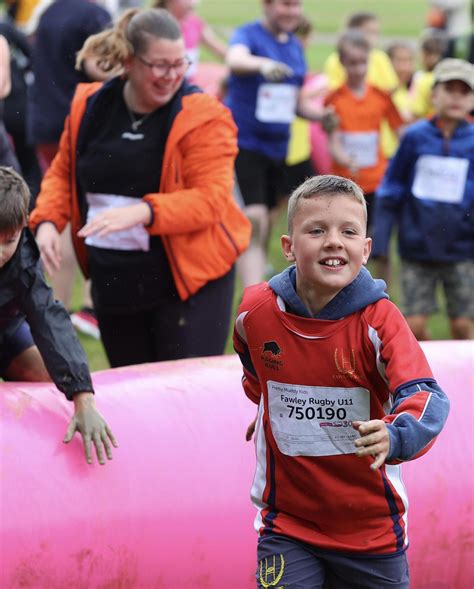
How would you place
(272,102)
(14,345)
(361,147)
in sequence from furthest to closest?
1. (361,147)
2. (272,102)
3. (14,345)

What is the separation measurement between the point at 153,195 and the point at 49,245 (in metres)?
0.41

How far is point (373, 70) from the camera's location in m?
9.75

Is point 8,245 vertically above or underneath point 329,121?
above

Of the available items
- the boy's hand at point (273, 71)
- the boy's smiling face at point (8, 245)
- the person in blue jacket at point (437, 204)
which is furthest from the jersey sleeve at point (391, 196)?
the boy's smiling face at point (8, 245)

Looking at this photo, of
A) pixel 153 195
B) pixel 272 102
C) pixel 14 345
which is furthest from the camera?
pixel 272 102

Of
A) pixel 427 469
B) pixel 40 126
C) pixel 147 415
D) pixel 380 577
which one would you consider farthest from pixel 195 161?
pixel 40 126

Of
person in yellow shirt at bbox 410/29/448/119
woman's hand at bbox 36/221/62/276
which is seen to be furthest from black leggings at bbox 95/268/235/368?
person in yellow shirt at bbox 410/29/448/119

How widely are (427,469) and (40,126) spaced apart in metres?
3.90

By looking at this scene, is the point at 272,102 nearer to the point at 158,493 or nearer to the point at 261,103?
the point at 261,103

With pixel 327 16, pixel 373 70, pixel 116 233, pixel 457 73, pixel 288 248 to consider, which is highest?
pixel 288 248

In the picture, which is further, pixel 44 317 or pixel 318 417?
pixel 44 317

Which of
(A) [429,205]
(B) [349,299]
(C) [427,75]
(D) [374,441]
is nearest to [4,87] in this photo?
(A) [429,205]

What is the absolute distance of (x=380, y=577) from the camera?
2.96 m

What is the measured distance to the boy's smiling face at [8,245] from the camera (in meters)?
3.45
